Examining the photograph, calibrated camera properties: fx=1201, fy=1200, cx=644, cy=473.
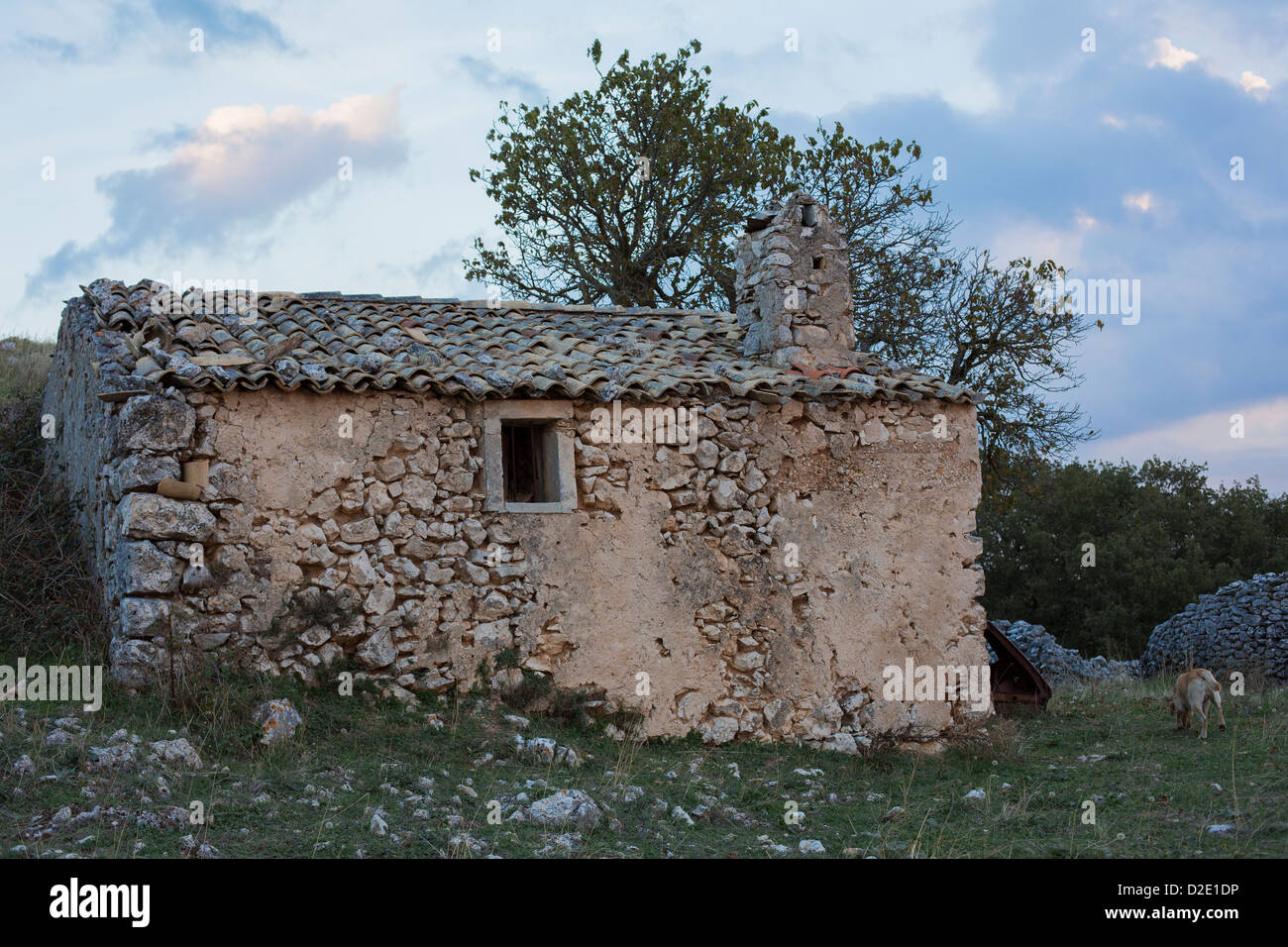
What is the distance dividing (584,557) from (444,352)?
2.08 m

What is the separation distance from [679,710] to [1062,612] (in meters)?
20.7

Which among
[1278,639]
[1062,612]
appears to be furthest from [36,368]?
[1062,612]

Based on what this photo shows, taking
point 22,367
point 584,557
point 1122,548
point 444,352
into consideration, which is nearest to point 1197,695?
point 584,557

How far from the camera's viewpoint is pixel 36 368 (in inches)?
656

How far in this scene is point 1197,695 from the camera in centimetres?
1036

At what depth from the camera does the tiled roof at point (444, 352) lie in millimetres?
8828

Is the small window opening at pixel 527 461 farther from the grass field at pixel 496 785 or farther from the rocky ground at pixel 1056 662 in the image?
the rocky ground at pixel 1056 662

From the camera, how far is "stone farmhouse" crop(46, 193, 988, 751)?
27.9 feet

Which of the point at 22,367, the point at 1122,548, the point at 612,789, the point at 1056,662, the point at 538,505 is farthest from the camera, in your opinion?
the point at 1122,548

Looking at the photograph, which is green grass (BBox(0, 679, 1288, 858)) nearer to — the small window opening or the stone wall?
the stone wall

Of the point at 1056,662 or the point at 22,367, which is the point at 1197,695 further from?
the point at 22,367

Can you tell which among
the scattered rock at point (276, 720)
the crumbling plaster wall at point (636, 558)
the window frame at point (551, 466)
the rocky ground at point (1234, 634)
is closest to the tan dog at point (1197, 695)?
the crumbling plaster wall at point (636, 558)

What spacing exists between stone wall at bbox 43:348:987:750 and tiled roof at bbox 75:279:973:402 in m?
0.20
